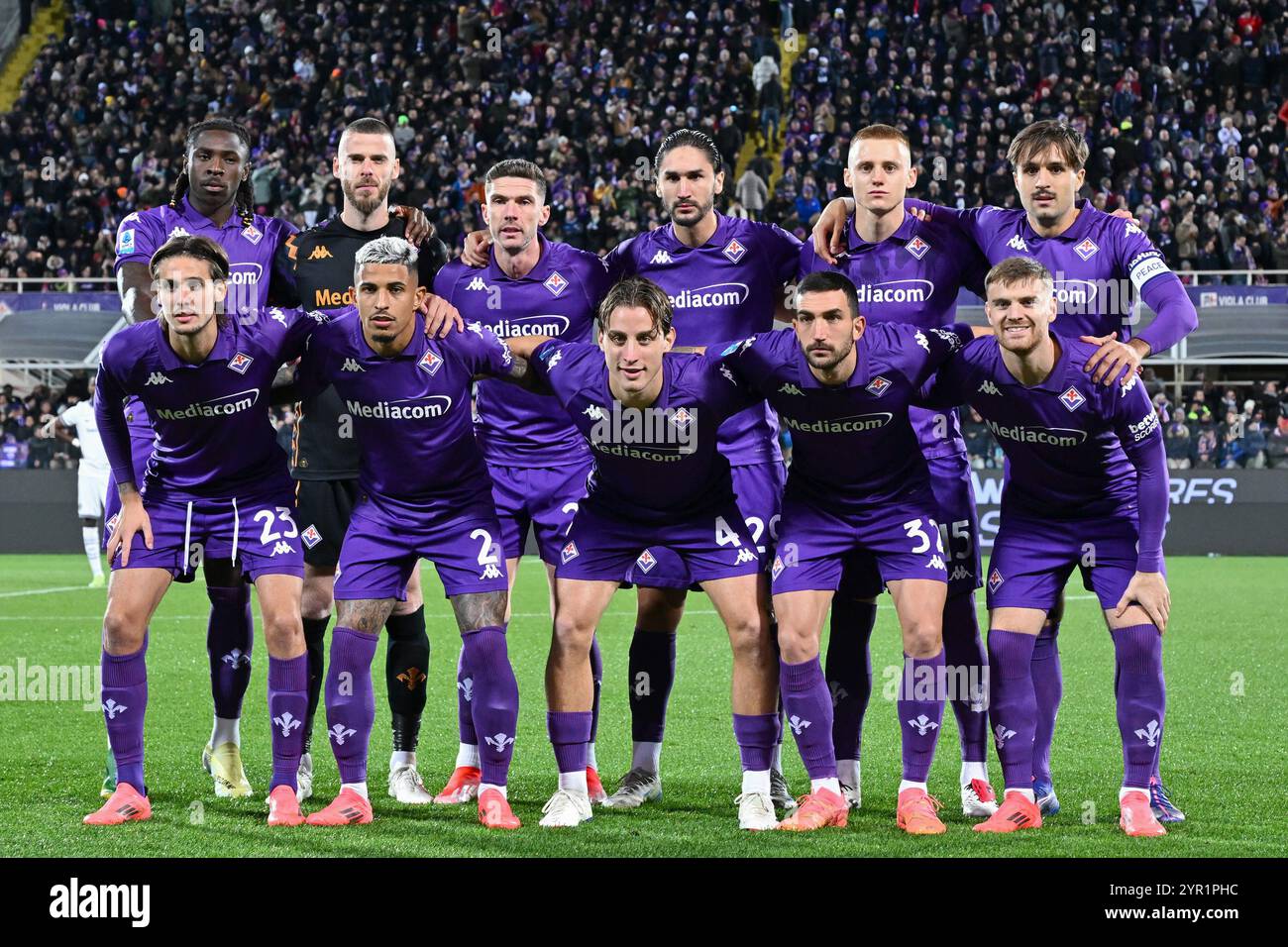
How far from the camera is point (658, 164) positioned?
271 inches

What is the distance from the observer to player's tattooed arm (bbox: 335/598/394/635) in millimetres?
6066

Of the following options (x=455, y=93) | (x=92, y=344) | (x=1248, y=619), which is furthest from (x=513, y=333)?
(x=455, y=93)

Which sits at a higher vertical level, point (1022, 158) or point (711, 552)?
point (1022, 158)

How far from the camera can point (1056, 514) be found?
6191 millimetres

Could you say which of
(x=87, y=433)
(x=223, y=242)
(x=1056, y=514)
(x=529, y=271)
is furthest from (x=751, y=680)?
(x=87, y=433)

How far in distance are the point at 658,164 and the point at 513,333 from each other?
99 cm

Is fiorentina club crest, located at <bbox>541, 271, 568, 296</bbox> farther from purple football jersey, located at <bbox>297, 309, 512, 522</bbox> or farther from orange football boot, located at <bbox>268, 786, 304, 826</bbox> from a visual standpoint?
orange football boot, located at <bbox>268, 786, 304, 826</bbox>

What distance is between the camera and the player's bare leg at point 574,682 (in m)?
6.14

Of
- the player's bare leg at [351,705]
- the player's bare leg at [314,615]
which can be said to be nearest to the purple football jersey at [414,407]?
the player's bare leg at [351,705]

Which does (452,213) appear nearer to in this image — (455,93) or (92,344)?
(455,93)

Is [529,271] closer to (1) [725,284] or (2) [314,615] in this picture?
(1) [725,284]

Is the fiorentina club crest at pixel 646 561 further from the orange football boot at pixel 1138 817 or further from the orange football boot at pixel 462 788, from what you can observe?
the orange football boot at pixel 1138 817

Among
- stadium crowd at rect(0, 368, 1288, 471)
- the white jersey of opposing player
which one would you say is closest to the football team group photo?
the white jersey of opposing player

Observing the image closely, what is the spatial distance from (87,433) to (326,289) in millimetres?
12457
